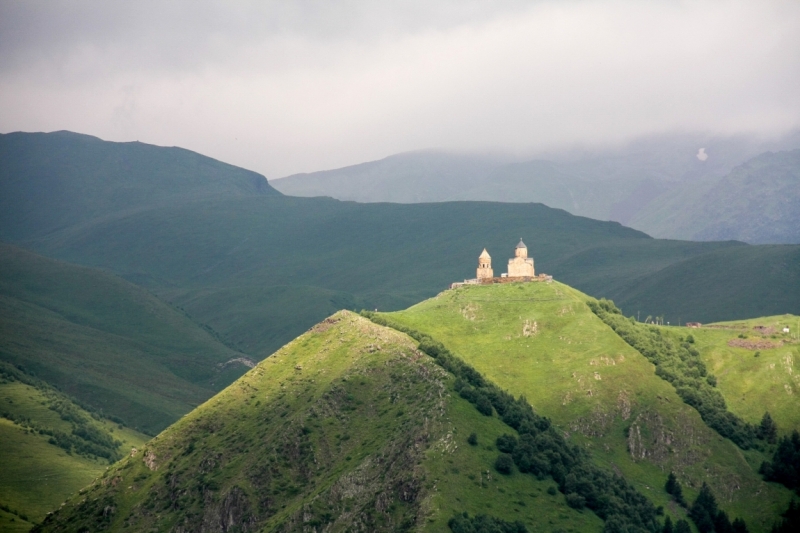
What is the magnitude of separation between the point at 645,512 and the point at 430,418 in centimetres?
3580

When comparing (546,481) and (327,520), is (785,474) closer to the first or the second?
(546,481)

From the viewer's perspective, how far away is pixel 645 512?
171m

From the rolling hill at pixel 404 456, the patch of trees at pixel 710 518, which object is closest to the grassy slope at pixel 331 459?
the rolling hill at pixel 404 456

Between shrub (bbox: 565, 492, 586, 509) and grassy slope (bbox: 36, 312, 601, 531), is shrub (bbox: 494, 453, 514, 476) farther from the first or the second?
shrub (bbox: 565, 492, 586, 509)

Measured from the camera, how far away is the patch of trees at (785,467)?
191875 millimetres

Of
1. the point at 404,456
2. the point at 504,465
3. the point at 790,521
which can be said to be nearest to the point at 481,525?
the point at 504,465

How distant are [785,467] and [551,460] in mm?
49945

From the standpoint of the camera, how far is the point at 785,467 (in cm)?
19312

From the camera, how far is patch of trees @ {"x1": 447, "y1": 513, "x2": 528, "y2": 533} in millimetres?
140000

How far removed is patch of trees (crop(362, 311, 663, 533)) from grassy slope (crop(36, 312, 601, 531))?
247 centimetres

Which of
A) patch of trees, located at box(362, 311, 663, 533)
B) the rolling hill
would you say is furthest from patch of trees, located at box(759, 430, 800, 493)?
patch of trees, located at box(362, 311, 663, 533)

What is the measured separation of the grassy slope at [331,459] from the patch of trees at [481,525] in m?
1.52

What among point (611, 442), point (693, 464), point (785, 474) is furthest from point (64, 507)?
point (785, 474)

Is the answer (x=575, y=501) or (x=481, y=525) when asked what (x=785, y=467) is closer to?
(x=575, y=501)
